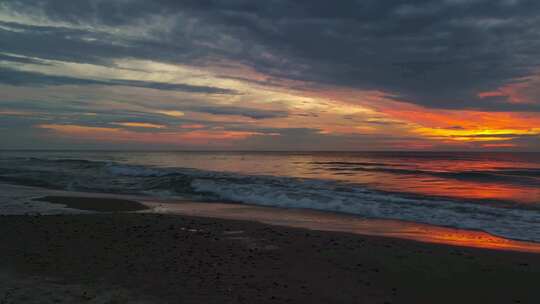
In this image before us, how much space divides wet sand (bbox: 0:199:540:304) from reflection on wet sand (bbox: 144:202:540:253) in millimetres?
1153

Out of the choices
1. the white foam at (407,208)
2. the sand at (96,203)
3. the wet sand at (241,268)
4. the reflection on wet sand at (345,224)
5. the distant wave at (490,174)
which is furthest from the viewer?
the distant wave at (490,174)

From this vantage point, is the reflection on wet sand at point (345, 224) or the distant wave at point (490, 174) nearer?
the reflection on wet sand at point (345, 224)

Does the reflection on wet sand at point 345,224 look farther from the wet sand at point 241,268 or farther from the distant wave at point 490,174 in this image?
the distant wave at point 490,174

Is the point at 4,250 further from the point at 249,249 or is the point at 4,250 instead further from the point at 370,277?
the point at 370,277

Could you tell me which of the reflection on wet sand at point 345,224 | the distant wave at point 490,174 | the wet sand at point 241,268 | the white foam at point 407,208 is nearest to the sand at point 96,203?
the reflection on wet sand at point 345,224

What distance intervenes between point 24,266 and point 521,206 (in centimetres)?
1985

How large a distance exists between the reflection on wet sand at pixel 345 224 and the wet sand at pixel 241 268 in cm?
115

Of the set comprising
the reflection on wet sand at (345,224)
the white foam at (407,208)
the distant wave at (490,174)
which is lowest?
the reflection on wet sand at (345,224)

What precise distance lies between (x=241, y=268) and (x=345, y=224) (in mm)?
6718

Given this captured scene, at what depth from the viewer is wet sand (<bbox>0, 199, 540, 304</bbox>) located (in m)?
6.08

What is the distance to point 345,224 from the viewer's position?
13297 mm

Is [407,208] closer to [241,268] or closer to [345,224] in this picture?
[345,224]

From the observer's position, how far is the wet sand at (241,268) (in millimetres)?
6078

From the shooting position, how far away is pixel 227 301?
5742 millimetres
